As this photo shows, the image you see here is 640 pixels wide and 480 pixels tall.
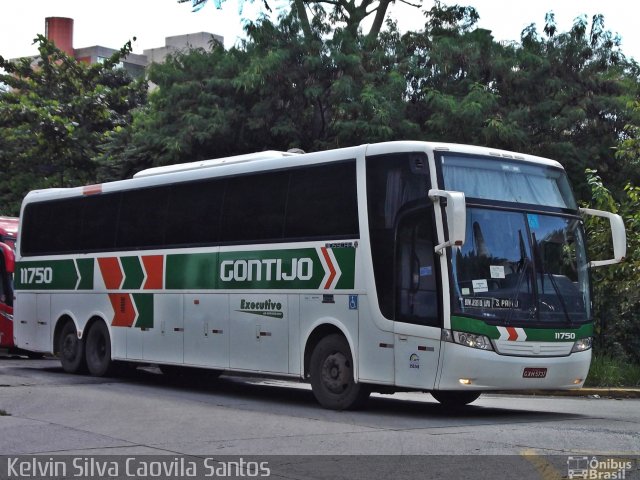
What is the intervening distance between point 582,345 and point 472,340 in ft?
5.78

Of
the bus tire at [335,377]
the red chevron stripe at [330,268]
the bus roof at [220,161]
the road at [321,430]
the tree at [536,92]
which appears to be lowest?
the road at [321,430]

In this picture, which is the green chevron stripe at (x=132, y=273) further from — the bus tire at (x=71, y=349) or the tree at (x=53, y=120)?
the tree at (x=53, y=120)

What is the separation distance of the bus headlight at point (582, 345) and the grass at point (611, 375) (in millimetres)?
4844

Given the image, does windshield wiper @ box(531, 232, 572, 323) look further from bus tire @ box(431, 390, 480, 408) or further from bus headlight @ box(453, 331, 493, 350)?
bus tire @ box(431, 390, 480, 408)

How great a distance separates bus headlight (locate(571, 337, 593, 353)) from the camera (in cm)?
1380

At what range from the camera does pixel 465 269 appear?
1313 cm

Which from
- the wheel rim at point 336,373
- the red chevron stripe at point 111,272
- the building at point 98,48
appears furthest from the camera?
the building at point 98,48

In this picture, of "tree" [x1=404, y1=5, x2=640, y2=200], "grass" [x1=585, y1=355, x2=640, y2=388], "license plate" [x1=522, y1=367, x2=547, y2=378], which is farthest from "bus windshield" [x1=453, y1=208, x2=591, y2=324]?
"tree" [x1=404, y1=5, x2=640, y2=200]

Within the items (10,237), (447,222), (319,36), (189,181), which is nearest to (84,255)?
(189,181)

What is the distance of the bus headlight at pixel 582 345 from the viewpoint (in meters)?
13.8

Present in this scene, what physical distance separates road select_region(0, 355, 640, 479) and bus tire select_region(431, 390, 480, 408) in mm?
202

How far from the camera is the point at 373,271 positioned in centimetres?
1388

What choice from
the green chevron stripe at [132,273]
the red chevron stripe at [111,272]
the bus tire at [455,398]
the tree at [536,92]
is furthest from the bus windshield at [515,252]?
the tree at [536,92]

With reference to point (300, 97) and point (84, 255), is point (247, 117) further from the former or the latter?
point (84, 255)
